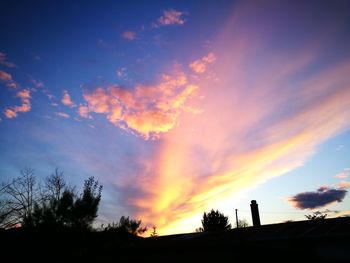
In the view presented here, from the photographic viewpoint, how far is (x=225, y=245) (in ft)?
55.7

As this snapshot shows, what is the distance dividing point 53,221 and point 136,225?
20423 millimetres

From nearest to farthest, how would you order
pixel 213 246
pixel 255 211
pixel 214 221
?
pixel 213 246 < pixel 255 211 < pixel 214 221

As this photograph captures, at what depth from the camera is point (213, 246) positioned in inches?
690

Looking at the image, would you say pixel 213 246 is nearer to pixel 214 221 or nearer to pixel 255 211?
pixel 255 211

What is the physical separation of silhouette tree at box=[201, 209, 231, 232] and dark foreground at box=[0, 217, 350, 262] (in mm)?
31098

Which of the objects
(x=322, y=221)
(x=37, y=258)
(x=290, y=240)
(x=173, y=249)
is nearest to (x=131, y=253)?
(x=173, y=249)

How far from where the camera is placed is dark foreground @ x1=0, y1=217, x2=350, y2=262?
13.9m

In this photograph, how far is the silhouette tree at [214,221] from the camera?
5731cm

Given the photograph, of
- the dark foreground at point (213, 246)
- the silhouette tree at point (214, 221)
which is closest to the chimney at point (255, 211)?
the dark foreground at point (213, 246)

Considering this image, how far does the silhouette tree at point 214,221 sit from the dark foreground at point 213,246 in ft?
102

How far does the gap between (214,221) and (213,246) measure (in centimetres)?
4213

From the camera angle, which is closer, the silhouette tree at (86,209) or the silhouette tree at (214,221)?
the silhouette tree at (86,209)

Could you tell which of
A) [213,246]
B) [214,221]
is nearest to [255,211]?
[213,246]

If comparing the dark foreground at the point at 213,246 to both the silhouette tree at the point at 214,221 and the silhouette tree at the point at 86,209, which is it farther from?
the silhouette tree at the point at 214,221
